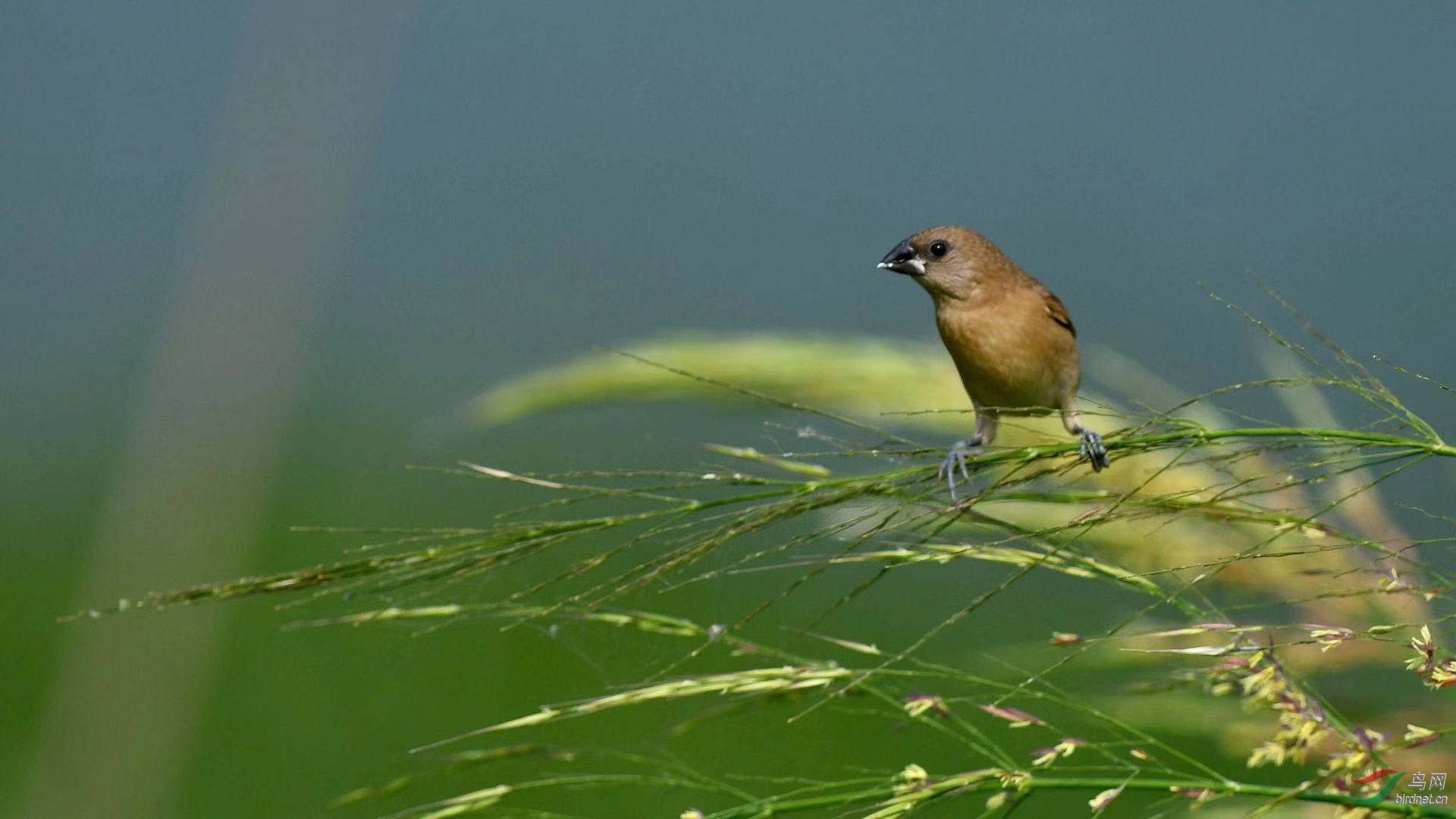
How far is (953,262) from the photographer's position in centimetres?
202

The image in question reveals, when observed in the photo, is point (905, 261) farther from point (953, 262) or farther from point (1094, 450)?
point (1094, 450)

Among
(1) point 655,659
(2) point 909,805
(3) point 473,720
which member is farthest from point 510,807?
(3) point 473,720

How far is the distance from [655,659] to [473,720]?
155cm

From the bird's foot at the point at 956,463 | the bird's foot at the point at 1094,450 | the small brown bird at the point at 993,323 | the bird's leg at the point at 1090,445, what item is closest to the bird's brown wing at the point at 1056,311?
the small brown bird at the point at 993,323

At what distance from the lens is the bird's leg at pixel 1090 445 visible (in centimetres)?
97

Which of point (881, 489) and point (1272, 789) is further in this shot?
point (881, 489)

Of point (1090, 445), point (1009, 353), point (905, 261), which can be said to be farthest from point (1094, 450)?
point (905, 261)

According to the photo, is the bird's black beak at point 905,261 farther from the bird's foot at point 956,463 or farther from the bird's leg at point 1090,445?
the bird's foot at point 956,463

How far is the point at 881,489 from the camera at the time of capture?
Answer: 928 mm

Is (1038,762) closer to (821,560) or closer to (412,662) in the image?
Result: (821,560)

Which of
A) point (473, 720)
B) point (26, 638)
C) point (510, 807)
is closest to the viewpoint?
point (510, 807)

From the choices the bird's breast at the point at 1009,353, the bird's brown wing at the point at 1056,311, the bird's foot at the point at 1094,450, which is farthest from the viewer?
the bird's brown wing at the point at 1056,311

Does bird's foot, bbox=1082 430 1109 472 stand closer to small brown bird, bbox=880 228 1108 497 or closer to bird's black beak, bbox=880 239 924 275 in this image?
small brown bird, bbox=880 228 1108 497

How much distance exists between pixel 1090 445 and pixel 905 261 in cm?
107
